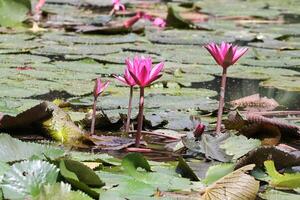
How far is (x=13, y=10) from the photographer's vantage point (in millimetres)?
3969

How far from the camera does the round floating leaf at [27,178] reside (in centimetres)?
131

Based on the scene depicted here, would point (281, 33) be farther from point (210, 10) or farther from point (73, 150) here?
point (73, 150)

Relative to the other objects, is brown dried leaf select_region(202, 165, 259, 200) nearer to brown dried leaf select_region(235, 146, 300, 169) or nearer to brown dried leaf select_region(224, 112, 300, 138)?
brown dried leaf select_region(235, 146, 300, 169)

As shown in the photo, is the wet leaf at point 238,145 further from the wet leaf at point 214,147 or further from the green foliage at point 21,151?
the green foliage at point 21,151

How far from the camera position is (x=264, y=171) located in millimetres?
1659

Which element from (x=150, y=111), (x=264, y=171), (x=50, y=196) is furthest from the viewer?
(x=150, y=111)

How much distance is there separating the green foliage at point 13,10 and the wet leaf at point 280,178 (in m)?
2.46

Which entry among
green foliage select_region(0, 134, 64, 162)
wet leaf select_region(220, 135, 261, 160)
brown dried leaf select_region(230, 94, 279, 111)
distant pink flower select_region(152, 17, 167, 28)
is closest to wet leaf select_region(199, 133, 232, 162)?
wet leaf select_region(220, 135, 261, 160)

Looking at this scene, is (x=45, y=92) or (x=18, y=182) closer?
(x=18, y=182)

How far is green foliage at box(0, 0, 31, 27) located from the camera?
3.88 metres

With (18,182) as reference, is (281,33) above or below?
above

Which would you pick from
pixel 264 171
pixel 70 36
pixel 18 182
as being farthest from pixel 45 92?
pixel 70 36

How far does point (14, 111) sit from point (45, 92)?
524 millimetres

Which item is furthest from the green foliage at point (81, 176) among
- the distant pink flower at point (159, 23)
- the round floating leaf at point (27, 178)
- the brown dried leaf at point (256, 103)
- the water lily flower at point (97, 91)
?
the distant pink flower at point (159, 23)
